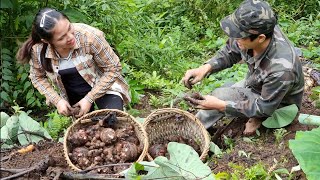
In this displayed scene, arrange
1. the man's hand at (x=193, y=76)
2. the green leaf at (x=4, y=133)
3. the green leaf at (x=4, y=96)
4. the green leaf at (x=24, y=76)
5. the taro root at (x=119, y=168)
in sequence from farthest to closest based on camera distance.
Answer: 1. the green leaf at (x=24, y=76)
2. the green leaf at (x=4, y=96)
3. the man's hand at (x=193, y=76)
4. the green leaf at (x=4, y=133)
5. the taro root at (x=119, y=168)

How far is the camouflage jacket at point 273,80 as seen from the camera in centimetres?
335

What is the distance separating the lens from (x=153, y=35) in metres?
6.34

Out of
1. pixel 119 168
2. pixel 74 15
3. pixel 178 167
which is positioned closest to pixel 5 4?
pixel 74 15

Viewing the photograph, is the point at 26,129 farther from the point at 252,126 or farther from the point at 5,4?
the point at 252,126

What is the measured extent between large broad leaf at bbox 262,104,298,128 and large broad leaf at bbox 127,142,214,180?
1.01 meters

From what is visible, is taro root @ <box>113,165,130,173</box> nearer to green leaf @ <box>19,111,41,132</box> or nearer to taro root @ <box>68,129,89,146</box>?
taro root @ <box>68,129,89,146</box>

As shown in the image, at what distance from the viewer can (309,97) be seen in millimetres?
4535

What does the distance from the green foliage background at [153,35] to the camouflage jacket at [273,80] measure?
137cm

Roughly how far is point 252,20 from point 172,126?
3.56ft

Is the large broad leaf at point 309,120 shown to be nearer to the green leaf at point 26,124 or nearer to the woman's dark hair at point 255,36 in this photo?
the woman's dark hair at point 255,36

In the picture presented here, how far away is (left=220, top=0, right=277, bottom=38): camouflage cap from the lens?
129 inches

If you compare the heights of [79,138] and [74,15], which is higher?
[74,15]

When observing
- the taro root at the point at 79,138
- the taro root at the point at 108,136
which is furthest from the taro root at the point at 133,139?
the taro root at the point at 79,138

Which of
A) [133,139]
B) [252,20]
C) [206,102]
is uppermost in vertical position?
[252,20]
